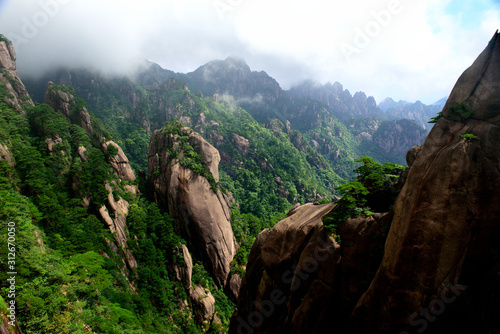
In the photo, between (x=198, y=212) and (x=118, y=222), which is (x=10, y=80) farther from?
(x=198, y=212)

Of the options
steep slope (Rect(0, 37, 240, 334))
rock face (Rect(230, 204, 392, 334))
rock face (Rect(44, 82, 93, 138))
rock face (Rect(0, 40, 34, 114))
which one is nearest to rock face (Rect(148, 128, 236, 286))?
steep slope (Rect(0, 37, 240, 334))

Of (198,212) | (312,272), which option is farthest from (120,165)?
(312,272)

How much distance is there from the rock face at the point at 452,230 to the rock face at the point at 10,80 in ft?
175

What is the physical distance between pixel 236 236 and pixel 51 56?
106095 mm

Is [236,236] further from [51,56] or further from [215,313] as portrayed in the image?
[51,56]

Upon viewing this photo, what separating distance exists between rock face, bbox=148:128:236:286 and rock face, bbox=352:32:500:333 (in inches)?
1120

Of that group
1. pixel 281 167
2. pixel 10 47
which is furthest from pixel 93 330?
pixel 281 167

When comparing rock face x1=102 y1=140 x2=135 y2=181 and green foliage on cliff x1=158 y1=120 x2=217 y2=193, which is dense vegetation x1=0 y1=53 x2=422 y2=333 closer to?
green foliage on cliff x1=158 y1=120 x2=217 y2=193

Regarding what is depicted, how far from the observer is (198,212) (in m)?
34.8

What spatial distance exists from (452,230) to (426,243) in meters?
0.85

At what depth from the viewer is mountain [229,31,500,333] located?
6953mm

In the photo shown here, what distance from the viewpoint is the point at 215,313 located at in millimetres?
31031

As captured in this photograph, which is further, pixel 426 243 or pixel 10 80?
pixel 10 80

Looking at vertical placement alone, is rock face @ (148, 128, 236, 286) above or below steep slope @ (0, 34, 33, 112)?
below
